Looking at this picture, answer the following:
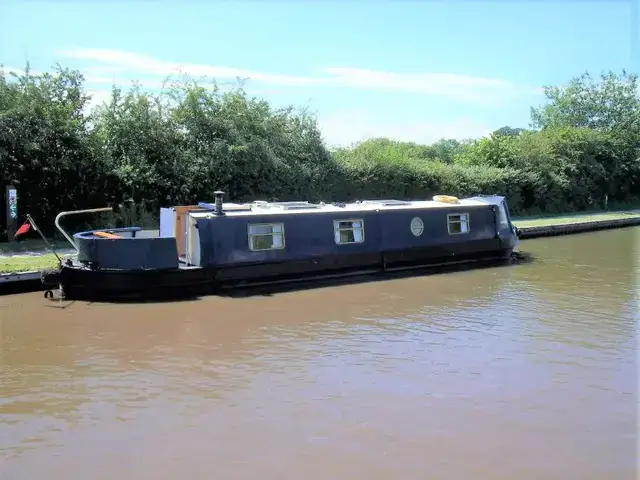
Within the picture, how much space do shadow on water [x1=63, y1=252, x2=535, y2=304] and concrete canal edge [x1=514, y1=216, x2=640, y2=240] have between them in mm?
6067

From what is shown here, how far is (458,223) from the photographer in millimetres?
14812

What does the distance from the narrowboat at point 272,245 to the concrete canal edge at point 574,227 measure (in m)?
5.87

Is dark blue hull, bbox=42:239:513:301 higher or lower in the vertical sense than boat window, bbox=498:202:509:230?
lower

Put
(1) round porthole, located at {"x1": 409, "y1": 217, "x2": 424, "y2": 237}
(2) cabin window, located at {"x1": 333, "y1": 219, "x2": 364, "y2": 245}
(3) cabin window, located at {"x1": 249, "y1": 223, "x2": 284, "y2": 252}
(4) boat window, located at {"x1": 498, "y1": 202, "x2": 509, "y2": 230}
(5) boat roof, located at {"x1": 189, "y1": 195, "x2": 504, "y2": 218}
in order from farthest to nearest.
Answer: (4) boat window, located at {"x1": 498, "y1": 202, "x2": 509, "y2": 230}, (1) round porthole, located at {"x1": 409, "y1": 217, "x2": 424, "y2": 237}, (2) cabin window, located at {"x1": 333, "y1": 219, "x2": 364, "y2": 245}, (5) boat roof, located at {"x1": 189, "y1": 195, "x2": 504, "y2": 218}, (3) cabin window, located at {"x1": 249, "y1": 223, "x2": 284, "y2": 252}

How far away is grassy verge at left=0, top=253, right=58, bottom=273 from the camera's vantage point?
10.9 m

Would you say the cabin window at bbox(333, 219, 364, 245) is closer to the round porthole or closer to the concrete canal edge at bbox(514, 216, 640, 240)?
the round porthole

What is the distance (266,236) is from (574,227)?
50.4ft

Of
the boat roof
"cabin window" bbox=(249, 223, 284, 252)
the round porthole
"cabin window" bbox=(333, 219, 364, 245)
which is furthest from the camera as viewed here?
the round porthole

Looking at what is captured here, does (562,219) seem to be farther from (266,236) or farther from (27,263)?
(27,263)

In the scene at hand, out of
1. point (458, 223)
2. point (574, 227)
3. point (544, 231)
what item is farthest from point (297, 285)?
point (574, 227)

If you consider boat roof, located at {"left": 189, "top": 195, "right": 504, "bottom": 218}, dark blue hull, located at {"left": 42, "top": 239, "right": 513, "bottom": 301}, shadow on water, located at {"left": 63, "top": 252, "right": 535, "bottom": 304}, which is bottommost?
shadow on water, located at {"left": 63, "top": 252, "right": 535, "bottom": 304}

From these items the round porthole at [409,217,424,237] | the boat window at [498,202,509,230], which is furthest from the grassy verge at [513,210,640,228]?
the round porthole at [409,217,424,237]

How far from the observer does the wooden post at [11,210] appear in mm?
13523

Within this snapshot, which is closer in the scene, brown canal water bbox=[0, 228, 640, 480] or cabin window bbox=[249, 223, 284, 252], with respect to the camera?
brown canal water bbox=[0, 228, 640, 480]
